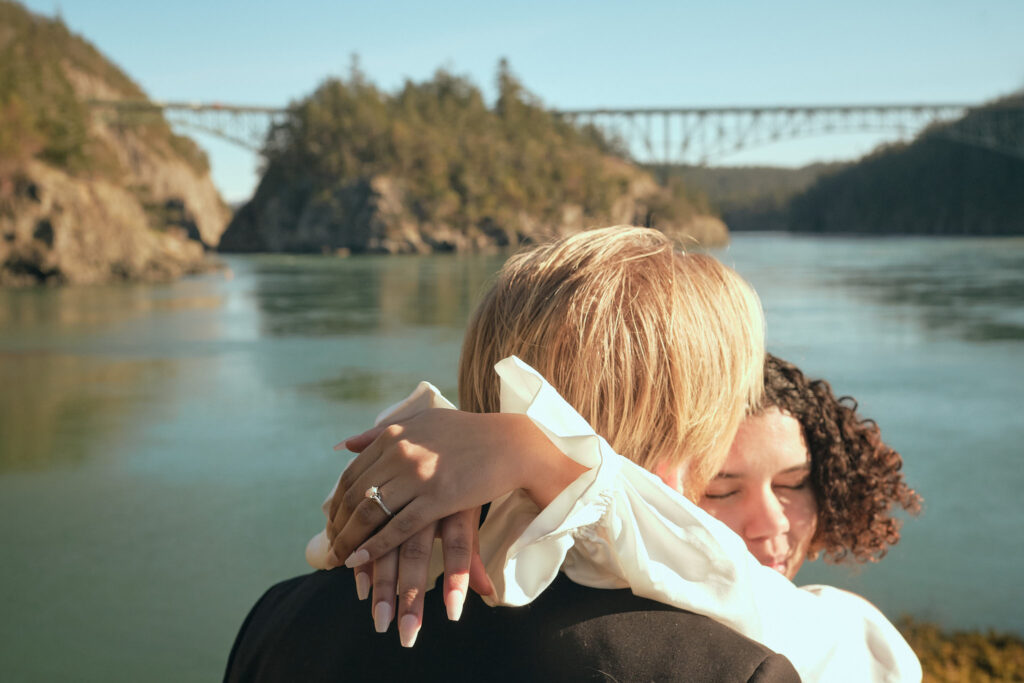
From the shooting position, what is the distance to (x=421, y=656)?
2.91 ft

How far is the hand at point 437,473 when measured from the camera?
838 millimetres

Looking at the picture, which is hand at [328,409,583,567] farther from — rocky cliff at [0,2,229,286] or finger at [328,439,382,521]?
rocky cliff at [0,2,229,286]

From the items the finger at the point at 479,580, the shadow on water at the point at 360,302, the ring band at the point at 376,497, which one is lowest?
the shadow on water at the point at 360,302

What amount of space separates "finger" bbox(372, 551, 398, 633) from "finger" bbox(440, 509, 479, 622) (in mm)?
52

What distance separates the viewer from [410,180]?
54500 mm

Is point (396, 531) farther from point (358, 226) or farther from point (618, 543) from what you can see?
point (358, 226)

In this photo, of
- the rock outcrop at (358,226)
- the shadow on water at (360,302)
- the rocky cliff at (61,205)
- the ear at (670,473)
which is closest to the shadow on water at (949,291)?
the shadow on water at (360,302)

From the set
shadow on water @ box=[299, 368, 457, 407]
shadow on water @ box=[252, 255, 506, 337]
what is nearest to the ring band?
shadow on water @ box=[299, 368, 457, 407]

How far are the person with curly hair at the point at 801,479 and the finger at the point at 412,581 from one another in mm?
1057

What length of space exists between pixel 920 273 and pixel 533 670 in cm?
2024

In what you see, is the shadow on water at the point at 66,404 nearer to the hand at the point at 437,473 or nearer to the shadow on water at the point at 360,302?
the shadow on water at the point at 360,302

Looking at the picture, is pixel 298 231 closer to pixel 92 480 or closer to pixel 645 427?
pixel 92 480

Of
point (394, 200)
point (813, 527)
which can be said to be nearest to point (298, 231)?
point (394, 200)

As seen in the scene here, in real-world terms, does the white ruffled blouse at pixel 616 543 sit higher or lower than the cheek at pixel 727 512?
higher
